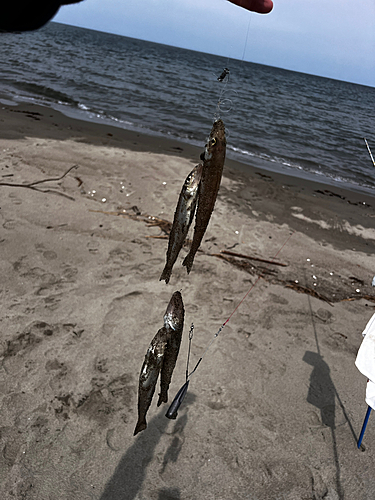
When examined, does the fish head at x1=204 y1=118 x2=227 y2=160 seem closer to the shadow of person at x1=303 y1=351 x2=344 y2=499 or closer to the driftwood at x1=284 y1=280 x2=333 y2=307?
the shadow of person at x1=303 y1=351 x2=344 y2=499

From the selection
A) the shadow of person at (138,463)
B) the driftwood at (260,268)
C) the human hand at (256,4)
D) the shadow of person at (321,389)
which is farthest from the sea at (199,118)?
the human hand at (256,4)

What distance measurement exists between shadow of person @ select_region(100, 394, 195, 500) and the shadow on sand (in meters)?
1.69

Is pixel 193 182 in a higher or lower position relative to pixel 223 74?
lower

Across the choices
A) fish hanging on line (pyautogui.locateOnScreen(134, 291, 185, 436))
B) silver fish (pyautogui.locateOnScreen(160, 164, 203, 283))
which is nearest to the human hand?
silver fish (pyautogui.locateOnScreen(160, 164, 203, 283))

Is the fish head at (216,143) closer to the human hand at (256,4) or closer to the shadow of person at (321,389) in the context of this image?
the human hand at (256,4)

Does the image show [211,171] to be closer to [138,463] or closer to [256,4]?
[256,4]

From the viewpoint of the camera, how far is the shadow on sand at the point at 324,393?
416 cm

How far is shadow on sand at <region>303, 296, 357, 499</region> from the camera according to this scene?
4.16 metres

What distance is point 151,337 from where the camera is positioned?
4906 mm

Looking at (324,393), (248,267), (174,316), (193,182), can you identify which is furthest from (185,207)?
(248,267)

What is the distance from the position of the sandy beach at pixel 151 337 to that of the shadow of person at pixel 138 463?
0.04ft

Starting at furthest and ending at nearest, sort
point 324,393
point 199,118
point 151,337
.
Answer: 1. point 199,118
2. point 151,337
3. point 324,393

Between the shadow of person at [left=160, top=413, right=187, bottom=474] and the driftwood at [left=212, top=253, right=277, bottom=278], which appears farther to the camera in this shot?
the driftwood at [left=212, top=253, right=277, bottom=278]

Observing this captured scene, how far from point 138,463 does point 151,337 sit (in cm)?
166
